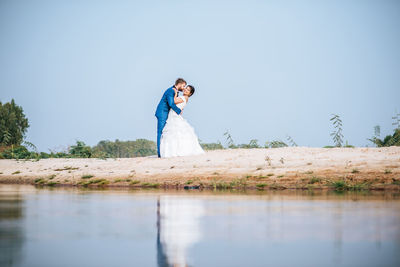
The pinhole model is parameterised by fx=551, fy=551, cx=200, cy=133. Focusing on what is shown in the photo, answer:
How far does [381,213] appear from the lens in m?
7.39

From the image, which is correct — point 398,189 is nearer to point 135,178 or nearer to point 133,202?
point 133,202

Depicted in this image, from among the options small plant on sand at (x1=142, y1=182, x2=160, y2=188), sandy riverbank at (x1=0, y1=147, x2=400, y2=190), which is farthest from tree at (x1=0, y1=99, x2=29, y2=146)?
small plant on sand at (x1=142, y1=182, x2=160, y2=188)

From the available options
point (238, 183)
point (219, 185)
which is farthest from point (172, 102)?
point (238, 183)

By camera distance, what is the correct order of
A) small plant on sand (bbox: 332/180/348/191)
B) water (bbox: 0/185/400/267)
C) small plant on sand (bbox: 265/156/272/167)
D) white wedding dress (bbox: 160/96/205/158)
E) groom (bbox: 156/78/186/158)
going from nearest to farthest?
water (bbox: 0/185/400/267) → small plant on sand (bbox: 332/180/348/191) → small plant on sand (bbox: 265/156/272/167) → white wedding dress (bbox: 160/96/205/158) → groom (bbox: 156/78/186/158)

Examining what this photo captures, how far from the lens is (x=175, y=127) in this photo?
1925cm

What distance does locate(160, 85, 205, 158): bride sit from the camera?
1919 centimetres

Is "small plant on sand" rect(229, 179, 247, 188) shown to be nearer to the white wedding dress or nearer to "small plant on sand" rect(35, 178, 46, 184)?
the white wedding dress

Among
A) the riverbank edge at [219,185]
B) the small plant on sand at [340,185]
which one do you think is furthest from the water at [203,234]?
the small plant on sand at [340,185]

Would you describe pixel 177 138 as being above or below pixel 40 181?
above

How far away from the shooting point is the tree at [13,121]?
6212 centimetres

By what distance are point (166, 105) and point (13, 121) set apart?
48462 millimetres

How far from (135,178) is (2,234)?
404 inches

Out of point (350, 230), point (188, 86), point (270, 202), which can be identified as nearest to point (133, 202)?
point (270, 202)

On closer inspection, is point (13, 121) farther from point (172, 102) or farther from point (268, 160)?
point (268, 160)
